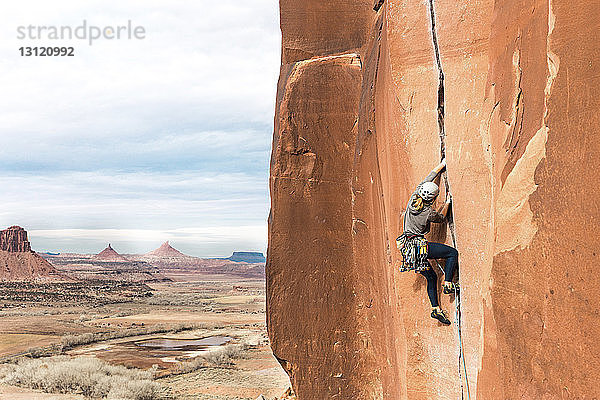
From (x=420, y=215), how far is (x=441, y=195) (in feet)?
1.42

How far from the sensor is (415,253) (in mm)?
6047

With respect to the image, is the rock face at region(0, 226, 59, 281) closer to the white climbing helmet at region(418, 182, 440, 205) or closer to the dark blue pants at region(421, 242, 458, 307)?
the dark blue pants at region(421, 242, 458, 307)

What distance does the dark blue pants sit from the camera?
5941 mm

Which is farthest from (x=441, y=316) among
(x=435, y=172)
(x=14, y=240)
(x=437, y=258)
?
(x=14, y=240)

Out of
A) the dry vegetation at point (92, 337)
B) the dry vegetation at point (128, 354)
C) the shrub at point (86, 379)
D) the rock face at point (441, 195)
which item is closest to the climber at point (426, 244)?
the rock face at point (441, 195)

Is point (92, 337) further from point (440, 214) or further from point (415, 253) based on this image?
point (440, 214)

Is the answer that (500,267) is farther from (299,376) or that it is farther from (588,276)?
(299,376)

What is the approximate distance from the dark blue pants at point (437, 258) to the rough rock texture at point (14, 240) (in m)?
107

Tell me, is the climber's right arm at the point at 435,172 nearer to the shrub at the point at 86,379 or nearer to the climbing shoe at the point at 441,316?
the climbing shoe at the point at 441,316

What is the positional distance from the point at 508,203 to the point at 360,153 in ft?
12.1

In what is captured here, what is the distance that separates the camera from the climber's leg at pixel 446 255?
19.5 feet

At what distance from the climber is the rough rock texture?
351ft

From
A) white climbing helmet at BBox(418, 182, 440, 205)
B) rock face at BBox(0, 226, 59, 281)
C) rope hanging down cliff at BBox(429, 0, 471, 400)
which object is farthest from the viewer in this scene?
rock face at BBox(0, 226, 59, 281)

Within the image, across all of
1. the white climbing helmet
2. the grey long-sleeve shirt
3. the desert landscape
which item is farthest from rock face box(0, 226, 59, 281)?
the white climbing helmet
